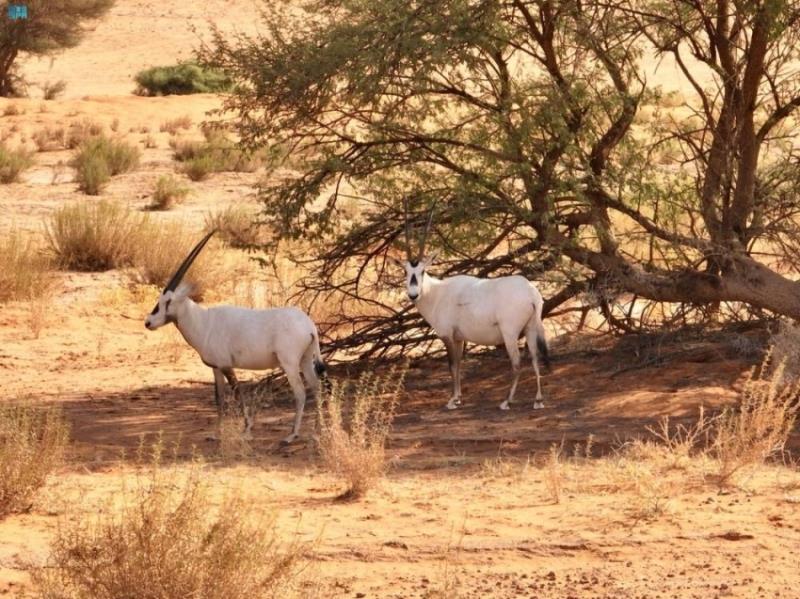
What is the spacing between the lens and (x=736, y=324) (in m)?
13.4

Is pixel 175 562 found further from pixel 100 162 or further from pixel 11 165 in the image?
pixel 11 165

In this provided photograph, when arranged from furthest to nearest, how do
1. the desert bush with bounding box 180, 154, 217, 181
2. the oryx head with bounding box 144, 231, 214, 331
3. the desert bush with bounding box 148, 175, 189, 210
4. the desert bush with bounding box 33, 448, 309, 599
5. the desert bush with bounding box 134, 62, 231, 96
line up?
the desert bush with bounding box 134, 62, 231, 96 → the desert bush with bounding box 180, 154, 217, 181 → the desert bush with bounding box 148, 175, 189, 210 → the oryx head with bounding box 144, 231, 214, 331 → the desert bush with bounding box 33, 448, 309, 599

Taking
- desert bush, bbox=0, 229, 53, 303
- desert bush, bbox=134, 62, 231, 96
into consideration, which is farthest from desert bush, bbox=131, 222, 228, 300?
desert bush, bbox=134, 62, 231, 96

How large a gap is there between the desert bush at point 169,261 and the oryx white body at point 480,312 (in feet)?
19.2

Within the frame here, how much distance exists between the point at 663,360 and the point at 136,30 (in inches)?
2443

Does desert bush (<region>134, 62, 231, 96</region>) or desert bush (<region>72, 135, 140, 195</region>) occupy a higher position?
desert bush (<region>134, 62, 231, 96</region>)

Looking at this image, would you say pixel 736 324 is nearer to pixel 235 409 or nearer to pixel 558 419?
pixel 558 419

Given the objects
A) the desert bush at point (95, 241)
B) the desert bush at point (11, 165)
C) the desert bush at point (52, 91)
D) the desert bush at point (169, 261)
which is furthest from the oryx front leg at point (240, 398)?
the desert bush at point (52, 91)

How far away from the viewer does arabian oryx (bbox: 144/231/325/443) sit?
10.7m

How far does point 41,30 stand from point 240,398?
131 ft

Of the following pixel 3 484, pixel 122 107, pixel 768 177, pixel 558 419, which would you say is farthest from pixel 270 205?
pixel 122 107

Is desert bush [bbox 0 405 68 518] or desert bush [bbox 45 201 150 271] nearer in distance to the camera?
desert bush [bbox 0 405 68 518]

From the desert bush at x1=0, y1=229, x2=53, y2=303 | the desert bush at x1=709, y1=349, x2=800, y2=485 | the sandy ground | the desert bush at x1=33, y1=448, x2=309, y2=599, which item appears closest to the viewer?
the desert bush at x1=33, y1=448, x2=309, y2=599

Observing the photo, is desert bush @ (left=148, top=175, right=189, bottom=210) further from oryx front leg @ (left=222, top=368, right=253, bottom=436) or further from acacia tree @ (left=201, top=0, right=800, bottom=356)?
oryx front leg @ (left=222, top=368, right=253, bottom=436)
